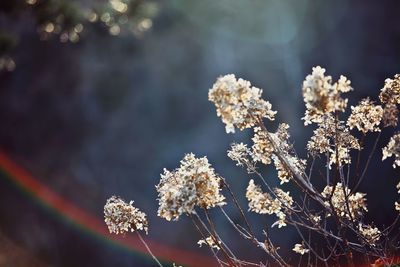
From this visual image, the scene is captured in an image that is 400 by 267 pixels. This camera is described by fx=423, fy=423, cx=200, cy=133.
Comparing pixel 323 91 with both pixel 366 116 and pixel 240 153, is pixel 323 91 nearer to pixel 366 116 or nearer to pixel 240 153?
pixel 366 116

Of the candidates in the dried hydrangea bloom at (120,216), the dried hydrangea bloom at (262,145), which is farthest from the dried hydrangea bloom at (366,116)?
the dried hydrangea bloom at (120,216)

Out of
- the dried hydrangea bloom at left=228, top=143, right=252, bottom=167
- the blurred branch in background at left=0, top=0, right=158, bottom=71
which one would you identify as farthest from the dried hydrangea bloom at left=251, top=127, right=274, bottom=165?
the blurred branch in background at left=0, top=0, right=158, bottom=71

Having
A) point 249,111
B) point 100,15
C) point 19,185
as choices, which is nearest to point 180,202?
point 249,111

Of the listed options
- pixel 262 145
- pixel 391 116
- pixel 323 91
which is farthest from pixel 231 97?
pixel 391 116

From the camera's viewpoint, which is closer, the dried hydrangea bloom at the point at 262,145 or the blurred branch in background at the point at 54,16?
the dried hydrangea bloom at the point at 262,145

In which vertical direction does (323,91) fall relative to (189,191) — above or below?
above

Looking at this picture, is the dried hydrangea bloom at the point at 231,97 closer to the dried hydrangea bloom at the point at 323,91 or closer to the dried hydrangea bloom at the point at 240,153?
the dried hydrangea bloom at the point at 323,91

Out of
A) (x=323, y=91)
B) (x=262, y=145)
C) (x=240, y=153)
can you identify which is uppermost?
(x=240, y=153)
